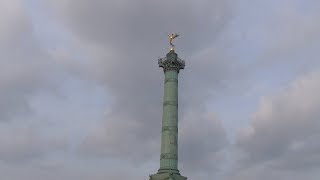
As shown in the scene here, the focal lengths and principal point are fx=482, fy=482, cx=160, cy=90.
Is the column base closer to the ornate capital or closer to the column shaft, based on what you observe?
the column shaft

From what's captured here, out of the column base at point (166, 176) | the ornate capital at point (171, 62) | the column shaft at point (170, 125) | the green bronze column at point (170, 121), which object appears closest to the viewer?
the column base at point (166, 176)

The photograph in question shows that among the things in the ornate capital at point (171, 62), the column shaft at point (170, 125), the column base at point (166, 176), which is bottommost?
the column base at point (166, 176)

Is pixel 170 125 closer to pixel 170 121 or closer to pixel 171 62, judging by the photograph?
pixel 170 121

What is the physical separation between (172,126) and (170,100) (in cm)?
405

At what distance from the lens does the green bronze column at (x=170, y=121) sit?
2728 inches

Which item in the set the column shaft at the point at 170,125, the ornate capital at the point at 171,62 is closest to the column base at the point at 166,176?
the column shaft at the point at 170,125

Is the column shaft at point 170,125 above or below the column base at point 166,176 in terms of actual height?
above

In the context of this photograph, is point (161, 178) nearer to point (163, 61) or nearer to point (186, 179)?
point (186, 179)

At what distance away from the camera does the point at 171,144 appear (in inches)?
2766

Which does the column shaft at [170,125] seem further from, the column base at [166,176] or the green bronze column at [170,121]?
the column base at [166,176]

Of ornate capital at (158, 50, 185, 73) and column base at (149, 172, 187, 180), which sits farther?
ornate capital at (158, 50, 185, 73)

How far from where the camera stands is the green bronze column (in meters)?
69.3

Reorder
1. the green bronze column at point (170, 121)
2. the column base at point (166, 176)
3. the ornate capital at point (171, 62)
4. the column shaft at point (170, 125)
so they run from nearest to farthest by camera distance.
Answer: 1. the column base at point (166, 176)
2. the green bronze column at point (170, 121)
3. the column shaft at point (170, 125)
4. the ornate capital at point (171, 62)

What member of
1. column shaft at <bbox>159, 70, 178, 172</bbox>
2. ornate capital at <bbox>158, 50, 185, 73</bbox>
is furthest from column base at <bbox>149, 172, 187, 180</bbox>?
ornate capital at <bbox>158, 50, 185, 73</bbox>
